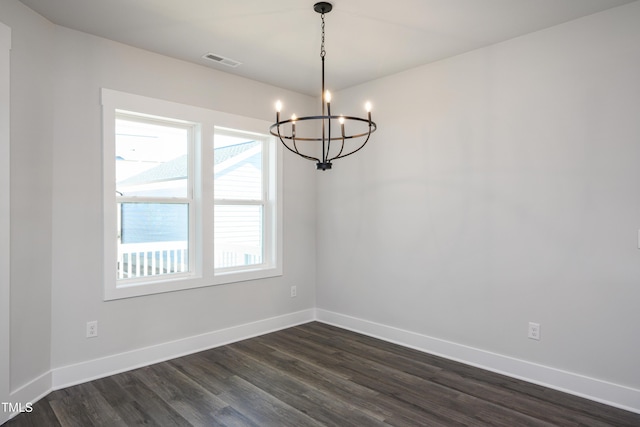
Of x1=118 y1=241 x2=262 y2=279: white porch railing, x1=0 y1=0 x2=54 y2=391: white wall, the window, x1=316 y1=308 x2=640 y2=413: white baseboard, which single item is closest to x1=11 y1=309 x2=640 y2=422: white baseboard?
x1=316 y1=308 x2=640 y2=413: white baseboard

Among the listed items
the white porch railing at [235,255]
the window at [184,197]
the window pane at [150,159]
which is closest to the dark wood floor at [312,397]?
Result: the window at [184,197]

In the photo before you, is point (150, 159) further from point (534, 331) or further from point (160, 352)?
point (534, 331)

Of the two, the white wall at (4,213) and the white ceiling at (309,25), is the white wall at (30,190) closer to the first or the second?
the white wall at (4,213)

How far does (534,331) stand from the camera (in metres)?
3.02

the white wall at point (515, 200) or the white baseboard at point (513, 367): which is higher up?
the white wall at point (515, 200)

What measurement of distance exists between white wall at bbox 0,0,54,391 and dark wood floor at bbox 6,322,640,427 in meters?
0.43

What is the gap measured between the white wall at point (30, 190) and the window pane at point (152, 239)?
1.95ft

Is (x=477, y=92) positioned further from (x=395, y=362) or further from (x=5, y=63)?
(x=5, y=63)

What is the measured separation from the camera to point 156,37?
3104 millimetres

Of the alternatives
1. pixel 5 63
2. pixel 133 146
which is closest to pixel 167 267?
pixel 133 146

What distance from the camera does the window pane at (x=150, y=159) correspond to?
3352mm

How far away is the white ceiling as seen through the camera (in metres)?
2.61

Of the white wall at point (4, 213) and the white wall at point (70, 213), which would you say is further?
the white wall at point (70, 213)

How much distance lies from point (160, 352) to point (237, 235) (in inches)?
52.8
